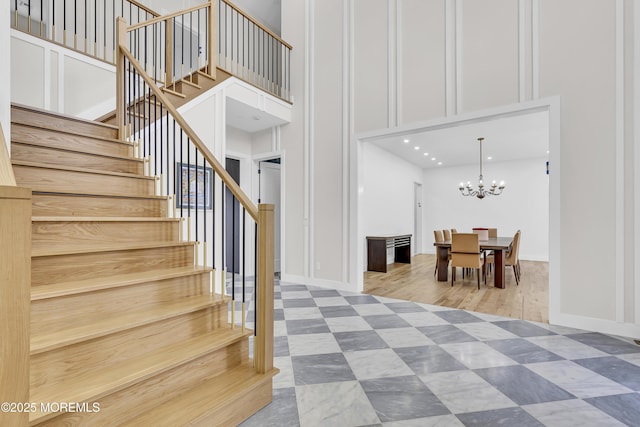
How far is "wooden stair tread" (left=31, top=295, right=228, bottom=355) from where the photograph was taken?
1.31 m

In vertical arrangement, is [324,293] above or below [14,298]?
below

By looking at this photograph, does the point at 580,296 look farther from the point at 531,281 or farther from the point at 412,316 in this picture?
the point at 531,281

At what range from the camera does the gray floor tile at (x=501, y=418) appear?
1635 millimetres

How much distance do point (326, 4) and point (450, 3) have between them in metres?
1.98

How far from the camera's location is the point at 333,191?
473 centimetres

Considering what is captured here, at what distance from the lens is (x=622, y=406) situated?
178 cm

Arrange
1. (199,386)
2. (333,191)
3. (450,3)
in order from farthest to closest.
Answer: (333,191)
(450,3)
(199,386)

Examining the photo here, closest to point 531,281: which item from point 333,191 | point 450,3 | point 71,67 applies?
point 333,191

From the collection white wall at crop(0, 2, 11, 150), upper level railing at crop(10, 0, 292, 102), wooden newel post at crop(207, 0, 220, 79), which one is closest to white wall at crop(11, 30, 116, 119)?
upper level railing at crop(10, 0, 292, 102)

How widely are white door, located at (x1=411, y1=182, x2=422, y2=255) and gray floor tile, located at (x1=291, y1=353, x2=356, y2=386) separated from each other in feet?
25.4

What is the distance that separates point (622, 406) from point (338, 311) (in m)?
2.37

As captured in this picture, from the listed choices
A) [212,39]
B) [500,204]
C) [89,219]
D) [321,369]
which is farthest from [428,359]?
[500,204]

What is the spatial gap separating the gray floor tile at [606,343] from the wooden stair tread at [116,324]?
123 inches

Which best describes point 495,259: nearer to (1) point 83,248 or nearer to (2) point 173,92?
(2) point 173,92
